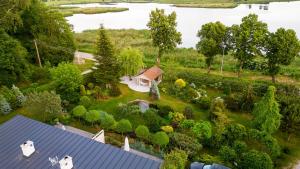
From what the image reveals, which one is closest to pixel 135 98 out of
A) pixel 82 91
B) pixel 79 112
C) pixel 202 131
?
pixel 82 91

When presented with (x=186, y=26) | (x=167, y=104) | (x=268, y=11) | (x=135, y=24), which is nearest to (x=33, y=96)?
(x=167, y=104)

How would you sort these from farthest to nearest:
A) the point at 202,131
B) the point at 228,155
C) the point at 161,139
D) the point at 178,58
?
1. the point at 178,58
2. the point at 202,131
3. the point at 161,139
4. the point at 228,155

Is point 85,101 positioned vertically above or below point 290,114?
below

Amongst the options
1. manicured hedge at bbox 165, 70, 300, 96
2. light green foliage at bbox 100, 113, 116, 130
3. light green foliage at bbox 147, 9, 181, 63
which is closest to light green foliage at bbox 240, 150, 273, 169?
light green foliage at bbox 100, 113, 116, 130

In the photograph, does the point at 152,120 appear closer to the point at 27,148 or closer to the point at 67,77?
the point at 67,77

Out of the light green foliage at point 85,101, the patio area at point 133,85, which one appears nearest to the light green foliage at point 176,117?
the patio area at point 133,85

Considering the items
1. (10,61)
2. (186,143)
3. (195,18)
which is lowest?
(186,143)
